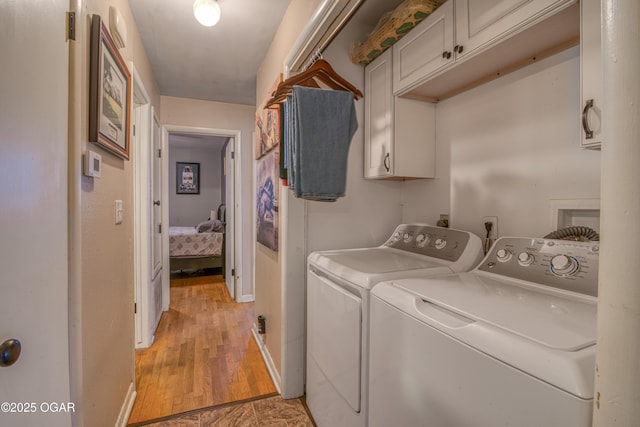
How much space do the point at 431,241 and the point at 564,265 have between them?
609 millimetres

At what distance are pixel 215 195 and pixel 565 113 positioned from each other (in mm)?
6663

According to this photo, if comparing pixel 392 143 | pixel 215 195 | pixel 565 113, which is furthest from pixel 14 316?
pixel 215 195

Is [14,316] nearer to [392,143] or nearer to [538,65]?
[392,143]

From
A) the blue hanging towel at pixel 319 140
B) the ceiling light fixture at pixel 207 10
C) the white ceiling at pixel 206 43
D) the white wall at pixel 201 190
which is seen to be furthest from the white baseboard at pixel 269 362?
the white wall at pixel 201 190

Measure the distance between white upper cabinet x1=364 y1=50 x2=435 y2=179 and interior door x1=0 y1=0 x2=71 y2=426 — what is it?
1.41 metres

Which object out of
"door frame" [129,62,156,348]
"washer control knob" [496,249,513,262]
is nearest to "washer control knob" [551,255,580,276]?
"washer control knob" [496,249,513,262]

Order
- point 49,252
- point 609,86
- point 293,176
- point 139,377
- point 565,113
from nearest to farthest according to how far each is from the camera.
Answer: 1. point 609,86
2. point 49,252
3. point 565,113
4. point 293,176
5. point 139,377

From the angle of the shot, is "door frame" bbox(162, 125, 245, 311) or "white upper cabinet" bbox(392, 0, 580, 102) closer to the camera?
"white upper cabinet" bbox(392, 0, 580, 102)

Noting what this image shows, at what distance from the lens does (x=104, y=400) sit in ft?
4.35

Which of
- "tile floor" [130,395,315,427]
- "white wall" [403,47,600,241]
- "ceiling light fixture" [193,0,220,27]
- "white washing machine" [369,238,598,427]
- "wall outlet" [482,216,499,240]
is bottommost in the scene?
"tile floor" [130,395,315,427]

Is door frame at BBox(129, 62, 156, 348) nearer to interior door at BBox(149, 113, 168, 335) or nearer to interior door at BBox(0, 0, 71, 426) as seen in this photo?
interior door at BBox(149, 113, 168, 335)

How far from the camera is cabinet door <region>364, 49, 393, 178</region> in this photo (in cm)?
170

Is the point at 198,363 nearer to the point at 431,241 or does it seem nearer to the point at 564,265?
the point at 431,241

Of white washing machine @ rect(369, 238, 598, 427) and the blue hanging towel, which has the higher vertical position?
the blue hanging towel
